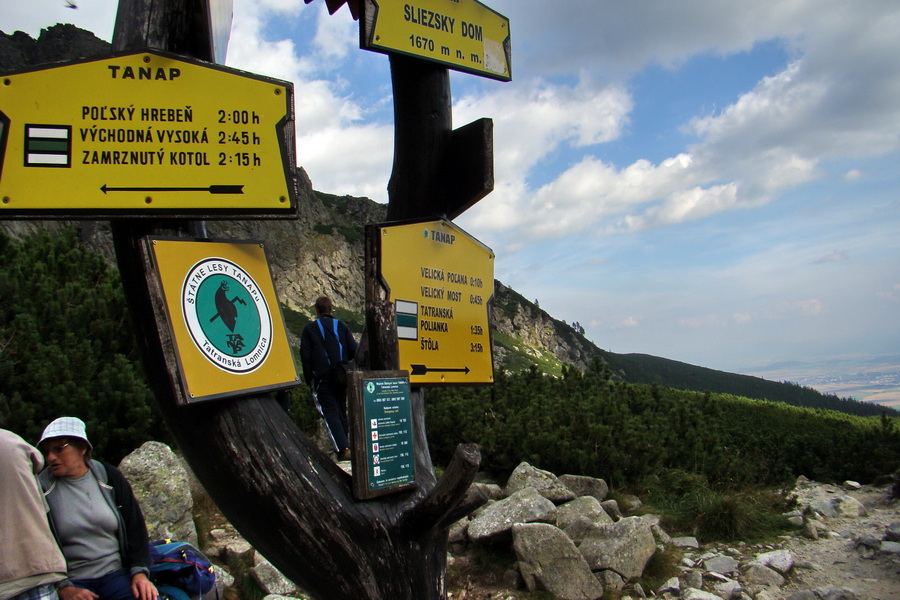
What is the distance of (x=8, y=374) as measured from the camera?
5.36 m

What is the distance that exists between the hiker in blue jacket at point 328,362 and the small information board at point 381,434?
12.6 feet

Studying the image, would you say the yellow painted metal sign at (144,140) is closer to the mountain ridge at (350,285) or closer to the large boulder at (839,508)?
the large boulder at (839,508)

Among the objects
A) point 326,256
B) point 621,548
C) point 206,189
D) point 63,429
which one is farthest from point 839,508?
point 326,256

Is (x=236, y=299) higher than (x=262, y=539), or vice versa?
(x=236, y=299)

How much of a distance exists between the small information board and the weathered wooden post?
0.07m

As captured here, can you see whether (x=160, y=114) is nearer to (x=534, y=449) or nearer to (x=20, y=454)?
(x=20, y=454)

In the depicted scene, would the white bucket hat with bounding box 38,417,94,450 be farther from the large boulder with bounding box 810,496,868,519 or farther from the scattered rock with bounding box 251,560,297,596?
the large boulder with bounding box 810,496,868,519

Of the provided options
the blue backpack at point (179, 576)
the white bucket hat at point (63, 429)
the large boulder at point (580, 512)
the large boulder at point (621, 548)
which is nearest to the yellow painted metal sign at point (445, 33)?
the white bucket hat at point (63, 429)

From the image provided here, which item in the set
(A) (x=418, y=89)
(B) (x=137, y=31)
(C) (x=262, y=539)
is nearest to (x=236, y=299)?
(C) (x=262, y=539)

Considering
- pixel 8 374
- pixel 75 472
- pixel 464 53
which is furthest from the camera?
pixel 8 374

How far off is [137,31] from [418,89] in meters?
1.04

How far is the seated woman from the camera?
284cm

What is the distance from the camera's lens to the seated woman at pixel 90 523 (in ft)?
9.32

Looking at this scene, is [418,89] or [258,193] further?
[418,89]
